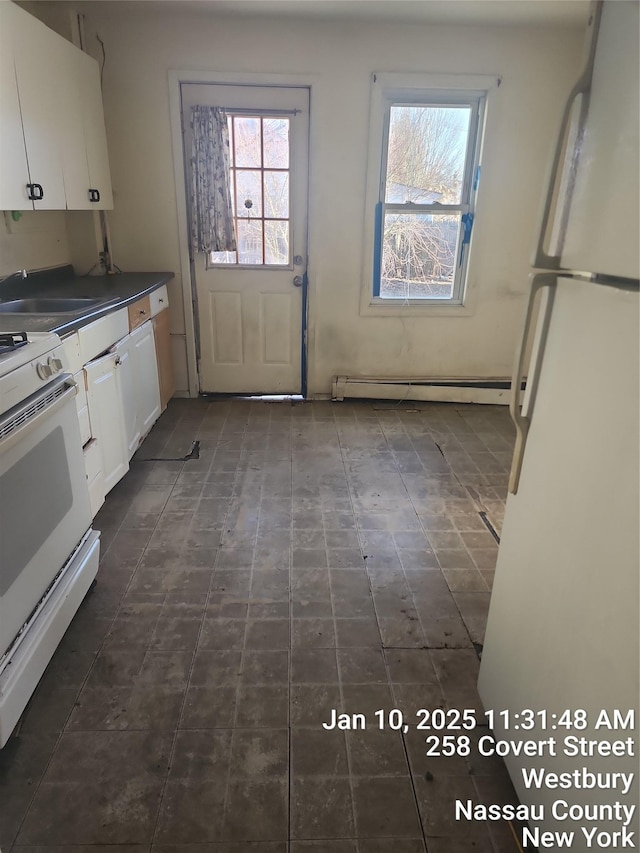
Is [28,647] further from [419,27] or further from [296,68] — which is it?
[419,27]

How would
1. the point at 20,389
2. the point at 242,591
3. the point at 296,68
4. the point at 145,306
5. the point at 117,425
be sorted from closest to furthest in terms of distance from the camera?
the point at 20,389 < the point at 242,591 < the point at 117,425 < the point at 145,306 < the point at 296,68

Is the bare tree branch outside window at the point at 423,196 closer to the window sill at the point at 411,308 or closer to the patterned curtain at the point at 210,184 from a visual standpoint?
the window sill at the point at 411,308

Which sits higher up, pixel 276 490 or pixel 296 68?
pixel 296 68

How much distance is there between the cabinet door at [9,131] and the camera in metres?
2.32

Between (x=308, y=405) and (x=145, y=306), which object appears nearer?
(x=145, y=306)

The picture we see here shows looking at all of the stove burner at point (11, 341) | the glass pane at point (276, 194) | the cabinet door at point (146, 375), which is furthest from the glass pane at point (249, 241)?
the stove burner at point (11, 341)

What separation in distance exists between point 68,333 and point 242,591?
49.2 inches

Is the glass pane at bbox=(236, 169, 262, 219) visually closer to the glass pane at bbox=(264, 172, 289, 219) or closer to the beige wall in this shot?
the glass pane at bbox=(264, 172, 289, 219)

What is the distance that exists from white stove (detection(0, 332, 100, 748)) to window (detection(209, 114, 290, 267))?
232cm

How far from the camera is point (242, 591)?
2.11m

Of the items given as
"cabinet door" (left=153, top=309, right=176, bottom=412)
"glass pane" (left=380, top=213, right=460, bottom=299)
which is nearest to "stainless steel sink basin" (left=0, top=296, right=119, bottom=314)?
"cabinet door" (left=153, top=309, right=176, bottom=412)

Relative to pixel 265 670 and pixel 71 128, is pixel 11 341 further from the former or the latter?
pixel 71 128

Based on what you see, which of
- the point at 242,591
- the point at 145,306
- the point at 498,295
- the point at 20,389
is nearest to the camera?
the point at 20,389

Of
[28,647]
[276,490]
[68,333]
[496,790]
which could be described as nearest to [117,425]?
[68,333]
